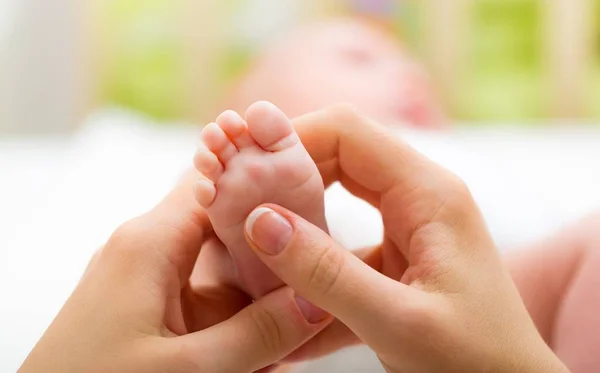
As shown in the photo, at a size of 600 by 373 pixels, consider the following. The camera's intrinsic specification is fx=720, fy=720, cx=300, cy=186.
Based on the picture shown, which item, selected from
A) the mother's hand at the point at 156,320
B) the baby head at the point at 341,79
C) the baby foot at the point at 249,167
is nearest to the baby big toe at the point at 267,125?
the baby foot at the point at 249,167

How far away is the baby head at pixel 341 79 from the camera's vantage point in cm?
165

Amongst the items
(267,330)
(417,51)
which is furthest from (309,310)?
(417,51)

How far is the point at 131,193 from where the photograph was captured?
141 centimetres

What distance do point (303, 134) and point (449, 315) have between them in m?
0.25

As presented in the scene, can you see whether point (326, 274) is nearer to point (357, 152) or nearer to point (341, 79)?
point (357, 152)

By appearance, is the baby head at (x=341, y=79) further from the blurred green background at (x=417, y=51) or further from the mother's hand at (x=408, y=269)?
the mother's hand at (x=408, y=269)

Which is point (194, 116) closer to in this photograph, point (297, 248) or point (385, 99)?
point (385, 99)

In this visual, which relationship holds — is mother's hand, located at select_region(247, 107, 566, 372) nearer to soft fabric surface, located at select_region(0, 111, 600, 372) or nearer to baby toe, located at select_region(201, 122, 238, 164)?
baby toe, located at select_region(201, 122, 238, 164)

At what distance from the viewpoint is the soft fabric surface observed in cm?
104

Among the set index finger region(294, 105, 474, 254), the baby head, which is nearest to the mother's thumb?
index finger region(294, 105, 474, 254)

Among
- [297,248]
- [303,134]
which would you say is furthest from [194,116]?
[297,248]

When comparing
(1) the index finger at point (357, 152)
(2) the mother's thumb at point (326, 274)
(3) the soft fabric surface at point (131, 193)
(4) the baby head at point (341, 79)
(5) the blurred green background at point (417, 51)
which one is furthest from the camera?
(5) the blurred green background at point (417, 51)

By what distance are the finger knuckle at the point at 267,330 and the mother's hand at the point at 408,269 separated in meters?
0.04

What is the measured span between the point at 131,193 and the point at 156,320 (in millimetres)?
841
